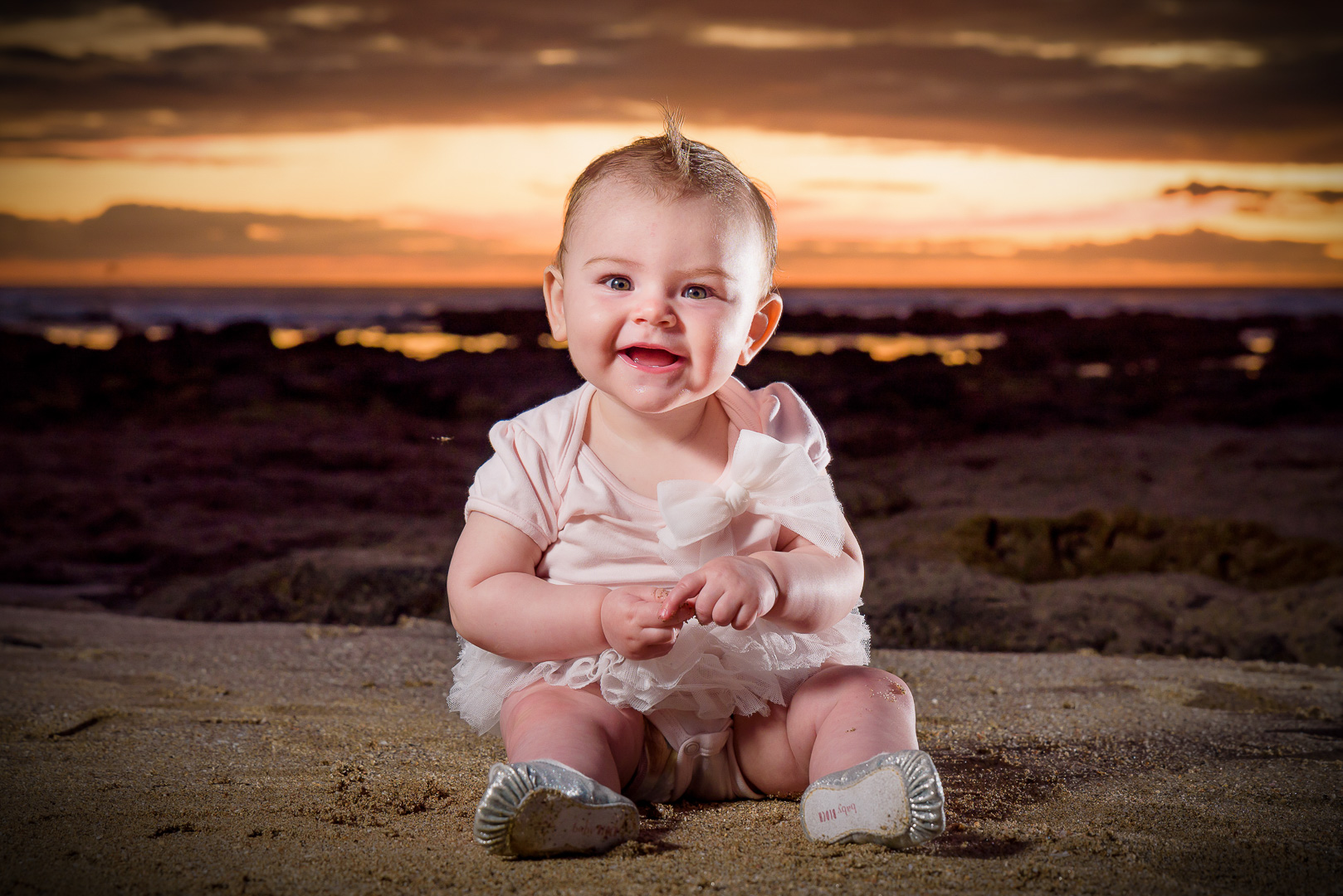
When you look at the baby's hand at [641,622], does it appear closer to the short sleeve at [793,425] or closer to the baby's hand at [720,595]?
the baby's hand at [720,595]

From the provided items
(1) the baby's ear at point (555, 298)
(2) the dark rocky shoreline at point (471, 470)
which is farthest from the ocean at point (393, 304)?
(1) the baby's ear at point (555, 298)

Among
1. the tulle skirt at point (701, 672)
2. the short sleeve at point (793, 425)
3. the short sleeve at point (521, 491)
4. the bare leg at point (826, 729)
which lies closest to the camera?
the bare leg at point (826, 729)

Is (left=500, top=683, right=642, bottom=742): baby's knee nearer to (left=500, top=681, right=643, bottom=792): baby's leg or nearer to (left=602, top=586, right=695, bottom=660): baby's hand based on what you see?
(left=500, top=681, right=643, bottom=792): baby's leg

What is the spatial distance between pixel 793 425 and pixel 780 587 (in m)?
0.45

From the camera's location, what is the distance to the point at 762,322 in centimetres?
208

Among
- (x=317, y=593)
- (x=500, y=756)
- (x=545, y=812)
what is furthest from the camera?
(x=317, y=593)

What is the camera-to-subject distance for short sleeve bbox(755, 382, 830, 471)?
7.02ft

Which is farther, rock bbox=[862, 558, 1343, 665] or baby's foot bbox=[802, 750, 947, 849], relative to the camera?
rock bbox=[862, 558, 1343, 665]

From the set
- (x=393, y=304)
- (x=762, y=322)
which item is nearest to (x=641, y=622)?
(x=762, y=322)

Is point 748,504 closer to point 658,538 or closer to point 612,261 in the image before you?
point 658,538

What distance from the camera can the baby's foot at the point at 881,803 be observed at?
158cm

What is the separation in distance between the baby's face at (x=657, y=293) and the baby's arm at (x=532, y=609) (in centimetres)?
34

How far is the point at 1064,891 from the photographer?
1.51 metres

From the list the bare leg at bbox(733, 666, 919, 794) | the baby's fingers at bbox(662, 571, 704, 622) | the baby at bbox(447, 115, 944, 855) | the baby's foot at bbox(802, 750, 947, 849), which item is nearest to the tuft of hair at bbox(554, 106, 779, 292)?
the baby at bbox(447, 115, 944, 855)
